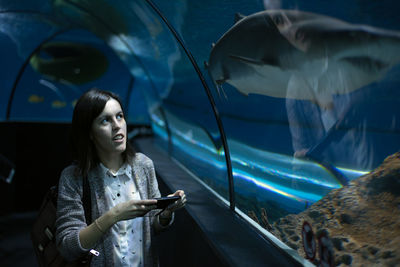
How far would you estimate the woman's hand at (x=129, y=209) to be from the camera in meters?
1.39

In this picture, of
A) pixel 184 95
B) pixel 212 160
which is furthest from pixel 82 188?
pixel 184 95

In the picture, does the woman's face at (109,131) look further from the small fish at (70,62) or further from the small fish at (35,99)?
the small fish at (35,99)

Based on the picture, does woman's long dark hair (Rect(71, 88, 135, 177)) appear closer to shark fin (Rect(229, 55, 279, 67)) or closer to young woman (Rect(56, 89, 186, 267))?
young woman (Rect(56, 89, 186, 267))

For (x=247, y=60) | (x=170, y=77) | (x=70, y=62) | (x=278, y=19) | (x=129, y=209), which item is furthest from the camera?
(x=70, y=62)

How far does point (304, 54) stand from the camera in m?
1.70

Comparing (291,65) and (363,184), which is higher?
(291,65)

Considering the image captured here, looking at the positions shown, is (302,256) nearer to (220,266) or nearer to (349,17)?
(220,266)

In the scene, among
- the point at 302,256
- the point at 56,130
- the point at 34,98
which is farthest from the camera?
the point at 34,98

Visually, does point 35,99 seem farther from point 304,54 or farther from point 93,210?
point 304,54

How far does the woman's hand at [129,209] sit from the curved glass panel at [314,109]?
0.89 m

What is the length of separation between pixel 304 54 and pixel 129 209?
1.14 meters

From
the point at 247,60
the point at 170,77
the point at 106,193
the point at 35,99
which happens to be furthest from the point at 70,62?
the point at 106,193

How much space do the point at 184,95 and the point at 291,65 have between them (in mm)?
3014

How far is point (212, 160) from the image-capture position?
3.80 m
